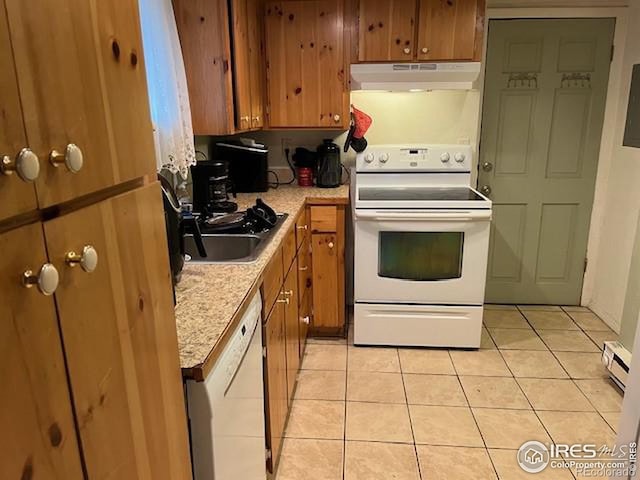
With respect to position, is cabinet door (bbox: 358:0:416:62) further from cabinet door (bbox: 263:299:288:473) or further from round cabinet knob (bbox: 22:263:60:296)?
round cabinet knob (bbox: 22:263:60:296)

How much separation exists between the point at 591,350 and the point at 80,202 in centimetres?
311

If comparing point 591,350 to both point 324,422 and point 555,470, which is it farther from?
point 324,422

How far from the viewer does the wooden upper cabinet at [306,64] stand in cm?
288

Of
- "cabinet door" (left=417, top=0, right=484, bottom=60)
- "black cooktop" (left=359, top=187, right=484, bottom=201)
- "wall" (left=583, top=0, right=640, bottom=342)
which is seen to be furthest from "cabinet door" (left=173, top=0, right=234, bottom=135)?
"wall" (left=583, top=0, right=640, bottom=342)

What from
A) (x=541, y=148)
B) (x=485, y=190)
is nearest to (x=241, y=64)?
(x=485, y=190)

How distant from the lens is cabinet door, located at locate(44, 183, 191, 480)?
1.88ft

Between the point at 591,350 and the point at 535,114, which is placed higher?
the point at 535,114

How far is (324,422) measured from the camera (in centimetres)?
225

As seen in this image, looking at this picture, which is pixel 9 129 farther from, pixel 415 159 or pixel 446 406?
pixel 415 159

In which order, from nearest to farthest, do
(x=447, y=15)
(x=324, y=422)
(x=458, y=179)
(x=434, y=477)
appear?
(x=434, y=477), (x=324, y=422), (x=447, y=15), (x=458, y=179)

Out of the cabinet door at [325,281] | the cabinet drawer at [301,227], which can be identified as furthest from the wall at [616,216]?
the cabinet drawer at [301,227]

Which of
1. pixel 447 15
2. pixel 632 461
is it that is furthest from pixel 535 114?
pixel 632 461

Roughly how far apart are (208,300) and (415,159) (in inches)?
85.7

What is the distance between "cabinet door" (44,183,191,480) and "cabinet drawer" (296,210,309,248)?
165 centimetres
